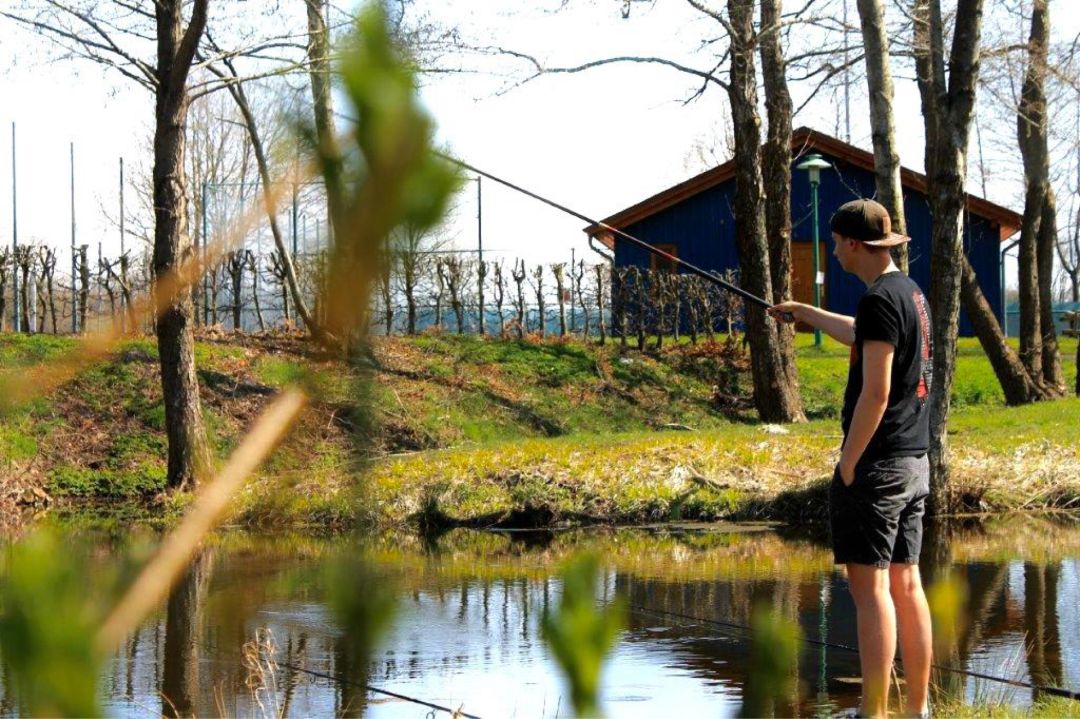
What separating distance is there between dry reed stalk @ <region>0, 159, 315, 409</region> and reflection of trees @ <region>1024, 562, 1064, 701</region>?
18.1 ft

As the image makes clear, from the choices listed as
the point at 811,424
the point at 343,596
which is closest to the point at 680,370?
the point at 811,424

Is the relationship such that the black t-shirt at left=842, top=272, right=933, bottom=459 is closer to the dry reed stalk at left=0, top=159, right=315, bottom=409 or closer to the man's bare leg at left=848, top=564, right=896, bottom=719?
the man's bare leg at left=848, top=564, right=896, bottom=719

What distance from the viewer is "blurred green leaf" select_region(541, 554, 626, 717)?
120 centimetres

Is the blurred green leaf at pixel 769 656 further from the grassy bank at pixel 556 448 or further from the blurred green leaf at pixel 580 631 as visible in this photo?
the grassy bank at pixel 556 448

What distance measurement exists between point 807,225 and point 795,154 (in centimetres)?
177

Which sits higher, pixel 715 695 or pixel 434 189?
pixel 434 189

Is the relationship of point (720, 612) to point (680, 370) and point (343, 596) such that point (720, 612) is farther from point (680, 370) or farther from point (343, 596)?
point (680, 370)

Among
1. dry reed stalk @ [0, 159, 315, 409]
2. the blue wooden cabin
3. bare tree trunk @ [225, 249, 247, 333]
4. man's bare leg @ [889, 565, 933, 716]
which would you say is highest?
the blue wooden cabin

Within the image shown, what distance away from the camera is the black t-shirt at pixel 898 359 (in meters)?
4.94

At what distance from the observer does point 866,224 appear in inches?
205

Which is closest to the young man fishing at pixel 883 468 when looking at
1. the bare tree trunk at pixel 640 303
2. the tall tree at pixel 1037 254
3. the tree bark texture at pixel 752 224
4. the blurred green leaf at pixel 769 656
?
the blurred green leaf at pixel 769 656

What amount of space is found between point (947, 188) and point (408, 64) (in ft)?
35.9

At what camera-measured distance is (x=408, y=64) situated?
0.92m

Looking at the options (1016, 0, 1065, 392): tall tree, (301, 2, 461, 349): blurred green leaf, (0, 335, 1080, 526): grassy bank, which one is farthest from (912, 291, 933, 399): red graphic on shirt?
(1016, 0, 1065, 392): tall tree
